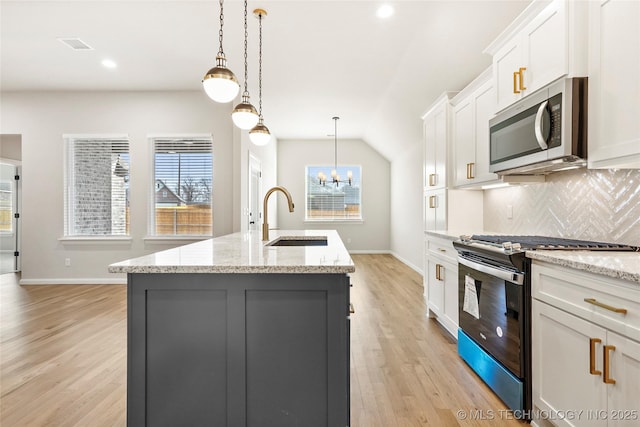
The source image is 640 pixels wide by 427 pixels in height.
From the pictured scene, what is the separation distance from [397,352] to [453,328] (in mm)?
542

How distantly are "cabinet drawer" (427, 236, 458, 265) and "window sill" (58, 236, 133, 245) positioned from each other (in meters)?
4.40

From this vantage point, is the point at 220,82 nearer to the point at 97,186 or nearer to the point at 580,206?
the point at 580,206

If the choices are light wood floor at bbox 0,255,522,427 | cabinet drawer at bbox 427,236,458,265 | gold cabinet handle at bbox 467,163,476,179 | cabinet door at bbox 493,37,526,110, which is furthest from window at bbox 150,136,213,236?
cabinet door at bbox 493,37,526,110

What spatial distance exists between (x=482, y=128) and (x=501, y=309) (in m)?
1.61

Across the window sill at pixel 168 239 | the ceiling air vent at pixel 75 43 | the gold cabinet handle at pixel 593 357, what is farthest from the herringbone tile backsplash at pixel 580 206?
the ceiling air vent at pixel 75 43

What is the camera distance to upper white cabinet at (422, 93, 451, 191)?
352cm

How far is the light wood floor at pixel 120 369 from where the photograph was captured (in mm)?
1895

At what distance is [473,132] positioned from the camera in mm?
3027

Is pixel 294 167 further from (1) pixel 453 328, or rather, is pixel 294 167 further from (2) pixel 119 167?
(1) pixel 453 328

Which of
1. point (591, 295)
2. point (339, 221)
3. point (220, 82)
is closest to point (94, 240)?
point (220, 82)

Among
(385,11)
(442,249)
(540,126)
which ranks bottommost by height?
(442,249)

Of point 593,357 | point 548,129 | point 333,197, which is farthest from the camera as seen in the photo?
point 333,197

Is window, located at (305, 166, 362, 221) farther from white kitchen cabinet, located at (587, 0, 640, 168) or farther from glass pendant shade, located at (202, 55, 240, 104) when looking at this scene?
white kitchen cabinet, located at (587, 0, 640, 168)

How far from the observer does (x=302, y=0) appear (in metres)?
2.90
